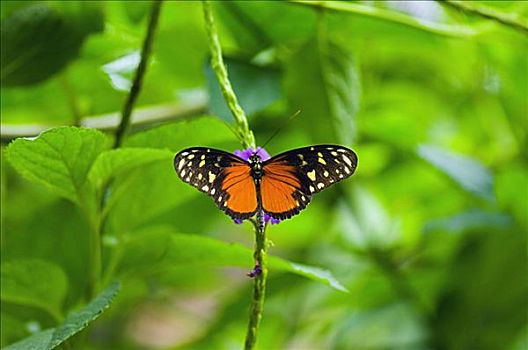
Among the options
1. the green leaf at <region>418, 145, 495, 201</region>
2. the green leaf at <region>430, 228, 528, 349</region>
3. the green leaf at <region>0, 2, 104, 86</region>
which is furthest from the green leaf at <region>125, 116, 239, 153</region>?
the green leaf at <region>430, 228, 528, 349</region>

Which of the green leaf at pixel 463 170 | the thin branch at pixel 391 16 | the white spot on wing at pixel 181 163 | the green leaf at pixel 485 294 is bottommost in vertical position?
the green leaf at pixel 485 294

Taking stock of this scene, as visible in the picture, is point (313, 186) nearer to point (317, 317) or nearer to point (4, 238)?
point (4, 238)

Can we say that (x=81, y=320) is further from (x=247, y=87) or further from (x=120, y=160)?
(x=247, y=87)

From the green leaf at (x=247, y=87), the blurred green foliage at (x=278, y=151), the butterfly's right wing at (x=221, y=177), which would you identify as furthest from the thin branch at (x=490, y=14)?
the butterfly's right wing at (x=221, y=177)

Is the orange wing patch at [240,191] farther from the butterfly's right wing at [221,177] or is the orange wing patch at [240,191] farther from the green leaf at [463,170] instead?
the green leaf at [463,170]

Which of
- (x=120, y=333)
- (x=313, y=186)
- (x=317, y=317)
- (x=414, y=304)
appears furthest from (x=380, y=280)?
(x=313, y=186)

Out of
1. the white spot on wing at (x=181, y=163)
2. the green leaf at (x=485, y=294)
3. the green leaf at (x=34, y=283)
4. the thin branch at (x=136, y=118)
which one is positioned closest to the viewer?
the white spot on wing at (x=181, y=163)

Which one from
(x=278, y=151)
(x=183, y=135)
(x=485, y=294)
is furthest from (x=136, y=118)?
(x=485, y=294)
